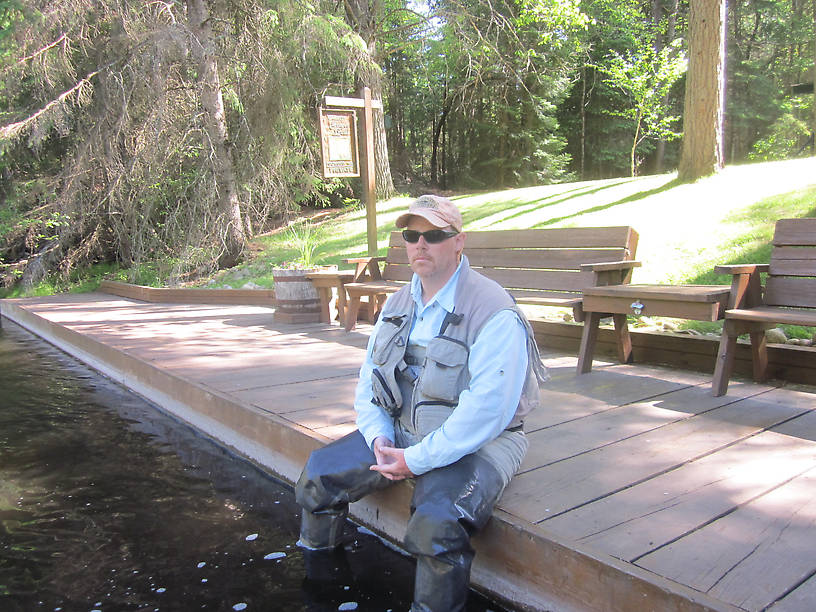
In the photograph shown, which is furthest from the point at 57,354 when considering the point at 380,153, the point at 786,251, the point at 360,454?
the point at 380,153

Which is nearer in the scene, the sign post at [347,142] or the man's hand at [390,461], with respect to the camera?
the man's hand at [390,461]

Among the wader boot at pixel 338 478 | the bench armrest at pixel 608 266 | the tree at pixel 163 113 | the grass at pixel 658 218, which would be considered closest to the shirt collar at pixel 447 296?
the wader boot at pixel 338 478

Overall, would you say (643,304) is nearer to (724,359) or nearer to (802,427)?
(724,359)

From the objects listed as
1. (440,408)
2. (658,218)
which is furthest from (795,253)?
(658,218)

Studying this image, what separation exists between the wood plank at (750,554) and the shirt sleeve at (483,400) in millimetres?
608

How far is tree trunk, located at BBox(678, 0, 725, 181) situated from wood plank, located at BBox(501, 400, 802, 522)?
6.98m

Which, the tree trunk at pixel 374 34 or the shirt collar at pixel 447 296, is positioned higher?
the tree trunk at pixel 374 34

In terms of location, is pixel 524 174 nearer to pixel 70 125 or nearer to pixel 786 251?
pixel 70 125

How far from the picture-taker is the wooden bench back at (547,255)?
4.44 metres

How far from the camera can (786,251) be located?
3641 mm

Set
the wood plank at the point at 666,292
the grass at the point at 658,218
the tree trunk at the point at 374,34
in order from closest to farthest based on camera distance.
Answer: the wood plank at the point at 666,292, the grass at the point at 658,218, the tree trunk at the point at 374,34

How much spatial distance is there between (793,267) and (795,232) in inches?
9.2

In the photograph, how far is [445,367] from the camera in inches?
87.0

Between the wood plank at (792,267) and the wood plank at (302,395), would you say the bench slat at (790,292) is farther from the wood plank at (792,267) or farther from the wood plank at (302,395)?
the wood plank at (302,395)
